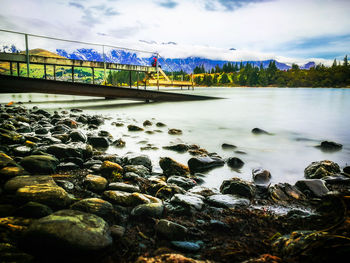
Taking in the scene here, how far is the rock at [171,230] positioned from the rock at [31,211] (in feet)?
2.75

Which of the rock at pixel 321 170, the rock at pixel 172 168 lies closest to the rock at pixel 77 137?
the rock at pixel 172 168

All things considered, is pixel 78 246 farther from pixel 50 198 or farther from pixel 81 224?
pixel 50 198

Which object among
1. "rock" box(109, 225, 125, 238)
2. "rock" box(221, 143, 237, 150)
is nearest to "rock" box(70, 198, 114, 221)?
"rock" box(109, 225, 125, 238)

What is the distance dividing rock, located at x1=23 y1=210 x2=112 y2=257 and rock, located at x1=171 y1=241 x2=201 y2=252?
460 mm

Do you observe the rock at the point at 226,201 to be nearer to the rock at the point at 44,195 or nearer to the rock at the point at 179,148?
the rock at the point at 44,195

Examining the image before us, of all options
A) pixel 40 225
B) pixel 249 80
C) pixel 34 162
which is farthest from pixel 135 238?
pixel 249 80

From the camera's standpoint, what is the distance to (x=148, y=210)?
6.22ft

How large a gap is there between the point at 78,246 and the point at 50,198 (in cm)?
69

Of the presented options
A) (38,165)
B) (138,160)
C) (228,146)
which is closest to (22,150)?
(38,165)

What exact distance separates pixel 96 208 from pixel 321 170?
301 centimetres

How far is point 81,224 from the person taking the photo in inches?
54.9

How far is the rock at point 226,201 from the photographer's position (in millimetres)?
2207

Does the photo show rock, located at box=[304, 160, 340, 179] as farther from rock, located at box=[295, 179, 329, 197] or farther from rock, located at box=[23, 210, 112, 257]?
rock, located at box=[23, 210, 112, 257]

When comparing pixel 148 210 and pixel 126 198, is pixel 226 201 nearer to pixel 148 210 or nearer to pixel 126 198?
pixel 148 210
